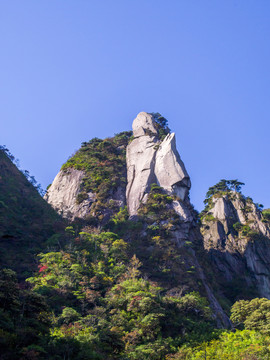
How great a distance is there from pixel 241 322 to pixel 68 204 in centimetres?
3208

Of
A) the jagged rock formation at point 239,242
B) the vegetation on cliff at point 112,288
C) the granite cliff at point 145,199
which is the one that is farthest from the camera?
the jagged rock formation at point 239,242

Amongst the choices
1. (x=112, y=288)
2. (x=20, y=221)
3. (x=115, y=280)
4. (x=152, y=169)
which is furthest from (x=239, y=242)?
(x=20, y=221)

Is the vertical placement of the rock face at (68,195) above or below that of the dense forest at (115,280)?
above

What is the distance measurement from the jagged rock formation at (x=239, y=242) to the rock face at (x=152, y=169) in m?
11.2

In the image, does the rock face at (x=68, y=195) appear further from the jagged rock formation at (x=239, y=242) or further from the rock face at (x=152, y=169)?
the jagged rock formation at (x=239, y=242)

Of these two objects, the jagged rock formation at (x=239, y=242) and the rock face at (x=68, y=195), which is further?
the jagged rock formation at (x=239, y=242)

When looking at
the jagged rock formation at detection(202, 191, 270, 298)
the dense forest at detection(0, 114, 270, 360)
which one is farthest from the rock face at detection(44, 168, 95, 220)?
the jagged rock formation at detection(202, 191, 270, 298)

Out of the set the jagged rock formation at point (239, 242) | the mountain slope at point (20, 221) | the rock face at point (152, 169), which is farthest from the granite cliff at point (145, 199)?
the jagged rock formation at point (239, 242)

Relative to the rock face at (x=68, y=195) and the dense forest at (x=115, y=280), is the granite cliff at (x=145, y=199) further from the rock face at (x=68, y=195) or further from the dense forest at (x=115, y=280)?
the dense forest at (x=115, y=280)

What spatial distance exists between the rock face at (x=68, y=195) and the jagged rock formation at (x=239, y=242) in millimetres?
22698

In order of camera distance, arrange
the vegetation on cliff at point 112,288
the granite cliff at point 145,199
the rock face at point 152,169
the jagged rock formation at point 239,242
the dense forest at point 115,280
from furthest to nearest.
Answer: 1. the jagged rock formation at point 239,242
2. the rock face at point 152,169
3. the granite cliff at point 145,199
4. the dense forest at point 115,280
5. the vegetation on cliff at point 112,288

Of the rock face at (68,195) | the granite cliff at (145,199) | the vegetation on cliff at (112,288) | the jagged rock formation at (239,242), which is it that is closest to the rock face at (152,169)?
the granite cliff at (145,199)

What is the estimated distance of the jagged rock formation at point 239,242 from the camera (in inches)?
2224

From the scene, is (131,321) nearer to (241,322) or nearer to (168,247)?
(241,322)
